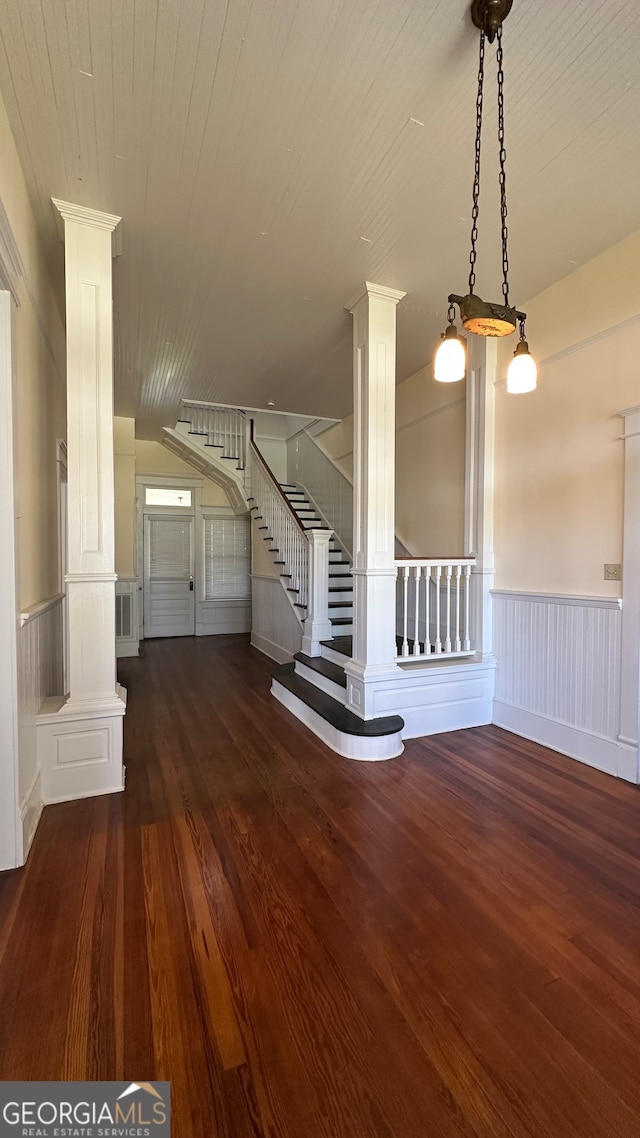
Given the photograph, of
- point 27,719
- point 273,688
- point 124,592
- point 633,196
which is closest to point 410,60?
point 633,196

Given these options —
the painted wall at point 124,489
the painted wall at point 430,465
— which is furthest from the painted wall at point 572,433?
the painted wall at point 124,489

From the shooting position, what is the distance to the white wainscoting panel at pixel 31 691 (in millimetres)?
2150

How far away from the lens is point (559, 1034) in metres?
1.30

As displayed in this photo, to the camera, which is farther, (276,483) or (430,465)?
(276,483)

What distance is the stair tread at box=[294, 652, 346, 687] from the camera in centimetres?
374

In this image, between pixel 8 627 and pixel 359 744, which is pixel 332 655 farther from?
pixel 8 627

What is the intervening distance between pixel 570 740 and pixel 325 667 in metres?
1.92

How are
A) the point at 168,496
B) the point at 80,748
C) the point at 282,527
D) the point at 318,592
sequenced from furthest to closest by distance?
the point at 168,496 → the point at 282,527 → the point at 318,592 → the point at 80,748

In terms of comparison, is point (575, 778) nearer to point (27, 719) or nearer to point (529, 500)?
point (529, 500)

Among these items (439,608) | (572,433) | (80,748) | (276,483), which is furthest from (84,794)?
(276,483)

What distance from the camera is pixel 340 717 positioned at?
3.30 meters

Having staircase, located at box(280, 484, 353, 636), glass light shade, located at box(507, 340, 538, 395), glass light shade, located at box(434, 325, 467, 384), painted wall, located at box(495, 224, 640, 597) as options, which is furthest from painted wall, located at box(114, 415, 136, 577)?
glass light shade, located at box(507, 340, 538, 395)

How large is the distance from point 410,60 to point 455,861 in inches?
129

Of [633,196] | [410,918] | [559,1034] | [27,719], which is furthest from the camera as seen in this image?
[633,196]
